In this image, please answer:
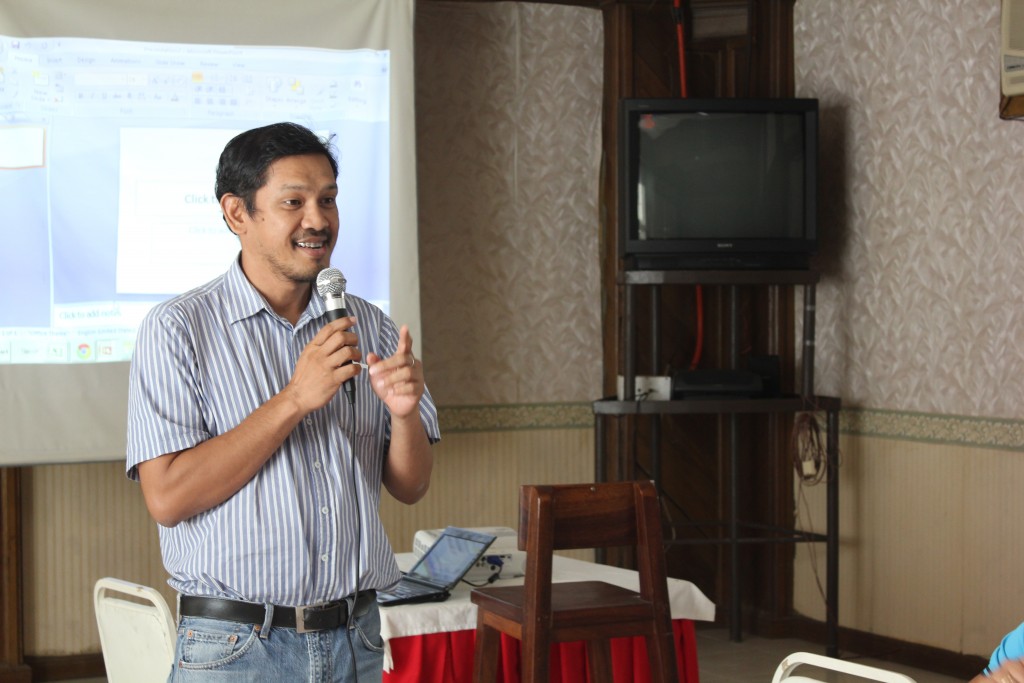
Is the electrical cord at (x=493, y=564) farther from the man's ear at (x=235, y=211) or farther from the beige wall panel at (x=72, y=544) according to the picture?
the beige wall panel at (x=72, y=544)

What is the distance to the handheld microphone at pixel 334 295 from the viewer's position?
1622mm

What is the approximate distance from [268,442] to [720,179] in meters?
3.22

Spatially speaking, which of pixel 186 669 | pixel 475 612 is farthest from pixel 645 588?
pixel 186 669

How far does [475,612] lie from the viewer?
2.65m

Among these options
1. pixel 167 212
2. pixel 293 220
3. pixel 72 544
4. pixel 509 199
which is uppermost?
pixel 509 199

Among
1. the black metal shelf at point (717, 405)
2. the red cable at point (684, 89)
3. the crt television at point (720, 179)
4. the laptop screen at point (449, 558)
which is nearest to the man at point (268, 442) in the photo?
the laptop screen at point (449, 558)

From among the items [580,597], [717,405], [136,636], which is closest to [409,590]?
[580,597]

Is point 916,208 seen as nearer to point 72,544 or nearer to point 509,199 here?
point 509,199

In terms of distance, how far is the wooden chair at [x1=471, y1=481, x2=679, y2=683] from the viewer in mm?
2395

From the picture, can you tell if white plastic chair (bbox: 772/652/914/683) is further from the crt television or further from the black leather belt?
the crt television

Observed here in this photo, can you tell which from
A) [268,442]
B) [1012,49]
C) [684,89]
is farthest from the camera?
[684,89]

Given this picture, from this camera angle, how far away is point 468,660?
2.65 m

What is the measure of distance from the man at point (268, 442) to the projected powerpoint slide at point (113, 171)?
255 cm

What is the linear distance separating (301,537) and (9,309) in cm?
281
